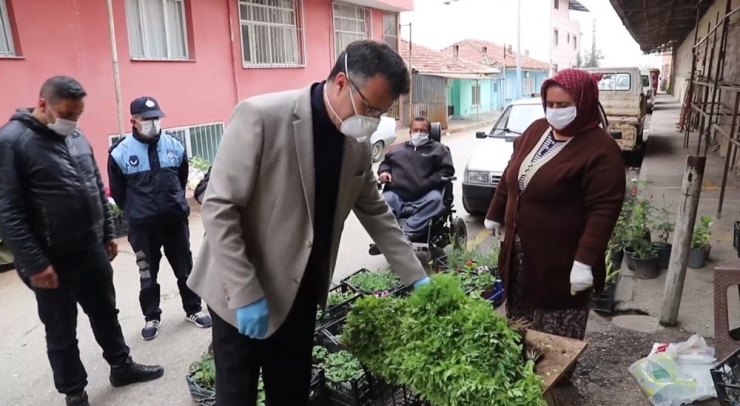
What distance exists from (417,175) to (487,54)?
3000 cm

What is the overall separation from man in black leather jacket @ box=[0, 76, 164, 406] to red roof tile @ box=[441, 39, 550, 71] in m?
28.8

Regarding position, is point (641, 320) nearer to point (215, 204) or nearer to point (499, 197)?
point (499, 197)

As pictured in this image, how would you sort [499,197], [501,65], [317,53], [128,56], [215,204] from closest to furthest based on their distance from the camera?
[215,204] → [499,197] → [128,56] → [317,53] → [501,65]

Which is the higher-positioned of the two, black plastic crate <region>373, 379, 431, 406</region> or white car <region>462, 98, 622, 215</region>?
white car <region>462, 98, 622, 215</region>

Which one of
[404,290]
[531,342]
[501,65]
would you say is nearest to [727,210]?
[404,290]

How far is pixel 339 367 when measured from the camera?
3.00 m

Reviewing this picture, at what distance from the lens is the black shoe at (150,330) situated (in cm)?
422

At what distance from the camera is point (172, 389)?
3521 millimetres

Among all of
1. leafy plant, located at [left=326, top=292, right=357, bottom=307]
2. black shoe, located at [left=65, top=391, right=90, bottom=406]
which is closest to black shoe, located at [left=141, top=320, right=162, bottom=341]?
black shoe, located at [left=65, top=391, right=90, bottom=406]

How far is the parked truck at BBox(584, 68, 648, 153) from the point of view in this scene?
1109 cm

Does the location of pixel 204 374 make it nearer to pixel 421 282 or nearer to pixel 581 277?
pixel 421 282

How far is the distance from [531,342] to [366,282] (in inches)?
85.1

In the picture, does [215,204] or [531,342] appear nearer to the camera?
[215,204]

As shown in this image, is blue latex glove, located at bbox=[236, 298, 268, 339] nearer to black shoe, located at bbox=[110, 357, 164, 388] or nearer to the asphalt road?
the asphalt road
